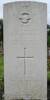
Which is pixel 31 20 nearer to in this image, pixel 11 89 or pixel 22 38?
pixel 22 38

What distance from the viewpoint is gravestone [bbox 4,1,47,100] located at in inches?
271

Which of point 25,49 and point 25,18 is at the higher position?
point 25,18

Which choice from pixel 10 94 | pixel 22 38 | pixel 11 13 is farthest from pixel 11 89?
pixel 11 13

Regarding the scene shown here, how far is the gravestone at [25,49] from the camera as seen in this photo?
6879mm

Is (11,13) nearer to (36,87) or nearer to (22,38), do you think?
(22,38)

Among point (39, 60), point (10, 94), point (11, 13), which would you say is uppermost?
point (11, 13)

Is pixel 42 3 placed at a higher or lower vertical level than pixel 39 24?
higher

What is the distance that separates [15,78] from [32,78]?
35cm

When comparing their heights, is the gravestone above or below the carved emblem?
below

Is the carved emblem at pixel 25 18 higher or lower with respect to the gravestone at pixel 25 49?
higher

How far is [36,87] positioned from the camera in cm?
696

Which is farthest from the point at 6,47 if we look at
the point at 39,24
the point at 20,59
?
the point at 39,24

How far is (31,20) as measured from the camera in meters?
6.88

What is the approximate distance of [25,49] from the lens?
6.91m
